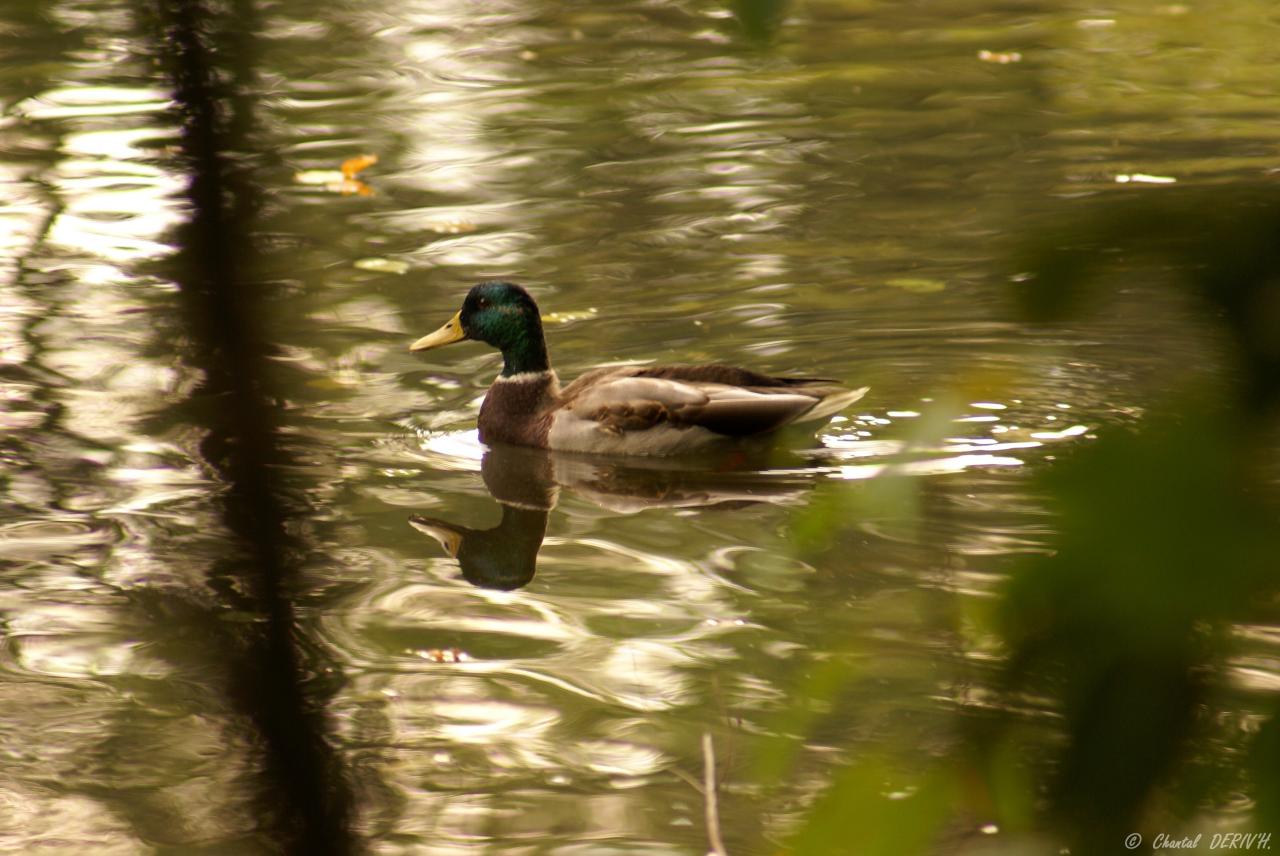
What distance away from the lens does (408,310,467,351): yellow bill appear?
7.84 m

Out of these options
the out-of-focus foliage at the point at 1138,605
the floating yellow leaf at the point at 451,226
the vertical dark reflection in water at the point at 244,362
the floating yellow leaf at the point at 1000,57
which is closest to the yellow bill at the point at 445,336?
the floating yellow leaf at the point at 451,226

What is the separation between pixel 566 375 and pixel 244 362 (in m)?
7.23

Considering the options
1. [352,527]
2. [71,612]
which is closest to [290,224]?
[352,527]

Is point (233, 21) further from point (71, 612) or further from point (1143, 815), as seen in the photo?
point (71, 612)

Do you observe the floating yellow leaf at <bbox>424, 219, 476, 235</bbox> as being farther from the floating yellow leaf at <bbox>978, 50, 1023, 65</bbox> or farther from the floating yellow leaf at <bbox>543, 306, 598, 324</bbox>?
the floating yellow leaf at <bbox>978, 50, 1023, 65</bbox>

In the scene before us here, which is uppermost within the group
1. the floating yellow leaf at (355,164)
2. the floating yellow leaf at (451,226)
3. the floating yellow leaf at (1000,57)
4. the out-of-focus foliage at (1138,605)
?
the out-of-focus foliage at (1138,605)

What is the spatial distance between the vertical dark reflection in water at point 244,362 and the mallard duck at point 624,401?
582cm

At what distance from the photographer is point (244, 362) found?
957mm

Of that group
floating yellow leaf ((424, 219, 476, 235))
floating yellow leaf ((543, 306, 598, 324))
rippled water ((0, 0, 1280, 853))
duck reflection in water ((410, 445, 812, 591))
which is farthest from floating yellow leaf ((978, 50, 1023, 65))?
duck reflection in water ((410, 445, 812, 591))

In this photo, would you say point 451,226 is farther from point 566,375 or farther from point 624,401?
point 624,401

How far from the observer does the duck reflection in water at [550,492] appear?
5910 mm

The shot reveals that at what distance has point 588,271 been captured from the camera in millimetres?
9219

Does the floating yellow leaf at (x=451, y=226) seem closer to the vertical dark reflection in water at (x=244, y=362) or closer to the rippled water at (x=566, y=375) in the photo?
the rippled water at (x=566, y=375)

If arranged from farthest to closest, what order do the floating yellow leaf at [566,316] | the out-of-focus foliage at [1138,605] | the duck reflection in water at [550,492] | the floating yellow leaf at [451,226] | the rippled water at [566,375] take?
the floating yellow leaf at [451,226] < the floating yellow leaf at [566,316] < the duck reflection in water at [550,492] < the rippled water at [566,375] < the out-of-focus foliage at [1138,605]
